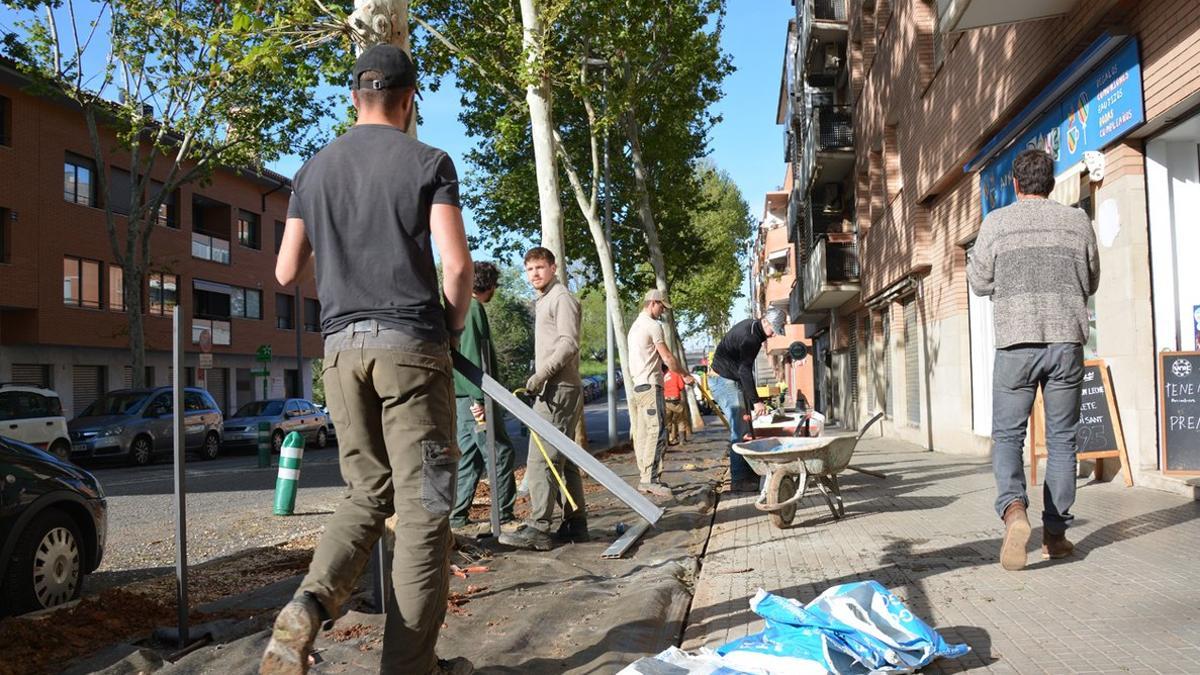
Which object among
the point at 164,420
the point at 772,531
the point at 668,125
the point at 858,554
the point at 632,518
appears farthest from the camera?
the point at 668,125

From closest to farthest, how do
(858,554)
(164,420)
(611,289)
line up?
(858,554)
(611,289)
(164,420)

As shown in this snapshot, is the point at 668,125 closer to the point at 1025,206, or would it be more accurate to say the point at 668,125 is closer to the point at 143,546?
the point at 143,546

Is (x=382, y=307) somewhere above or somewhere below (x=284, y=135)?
below

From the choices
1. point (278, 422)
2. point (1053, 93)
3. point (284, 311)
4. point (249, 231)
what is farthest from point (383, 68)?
point (284, 311)

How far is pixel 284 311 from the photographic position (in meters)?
49.0

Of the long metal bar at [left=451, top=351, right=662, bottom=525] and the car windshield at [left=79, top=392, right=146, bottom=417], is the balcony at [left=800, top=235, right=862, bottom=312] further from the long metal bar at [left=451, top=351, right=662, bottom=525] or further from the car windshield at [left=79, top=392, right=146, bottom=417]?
the long metal bar at [left=451, top=351, right=662, bottom=525]

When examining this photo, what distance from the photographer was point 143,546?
28.9ft

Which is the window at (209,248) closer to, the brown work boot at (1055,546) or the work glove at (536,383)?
the work glove at (536,383)

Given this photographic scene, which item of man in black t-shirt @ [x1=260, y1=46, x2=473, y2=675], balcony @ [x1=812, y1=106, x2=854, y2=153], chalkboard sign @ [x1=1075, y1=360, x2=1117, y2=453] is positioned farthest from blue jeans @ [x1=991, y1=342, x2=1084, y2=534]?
balcony @ [x1=812, y1=106, x2=854, y2=153]

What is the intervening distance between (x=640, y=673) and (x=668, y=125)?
2365 cm

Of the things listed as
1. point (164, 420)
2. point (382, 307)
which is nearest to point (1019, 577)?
point (382, 307)

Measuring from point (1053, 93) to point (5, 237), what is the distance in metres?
28.9

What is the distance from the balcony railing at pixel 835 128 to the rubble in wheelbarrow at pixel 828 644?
948 inches

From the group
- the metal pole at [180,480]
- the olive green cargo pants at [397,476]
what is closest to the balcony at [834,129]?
the metal pole at [180,480]
